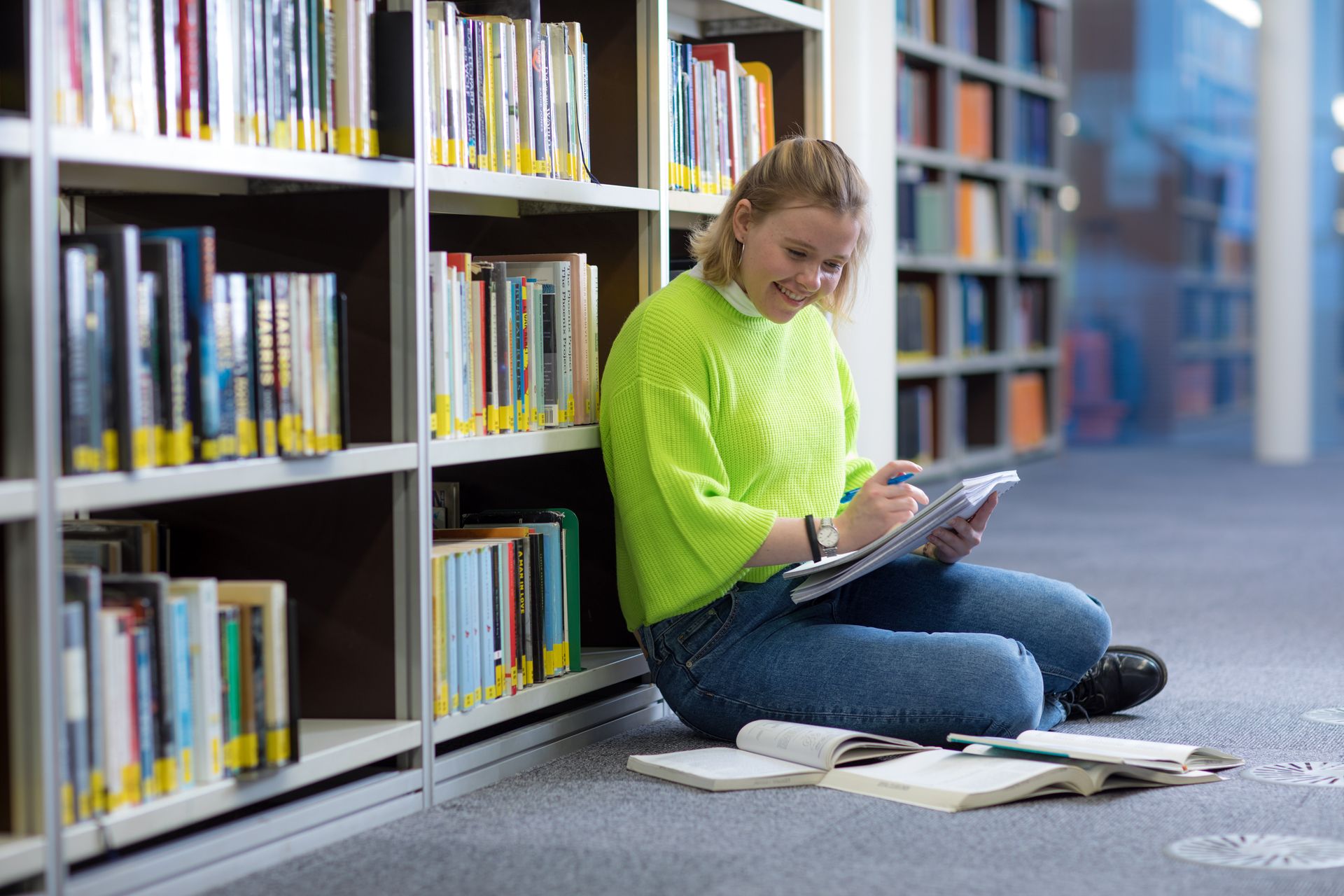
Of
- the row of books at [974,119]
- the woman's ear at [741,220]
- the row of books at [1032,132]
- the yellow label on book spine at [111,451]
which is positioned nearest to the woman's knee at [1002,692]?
the woman's ear at [741,220]

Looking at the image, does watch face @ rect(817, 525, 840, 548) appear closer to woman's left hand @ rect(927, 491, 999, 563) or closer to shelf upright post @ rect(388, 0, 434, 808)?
woman's left hand @ rect(927, 491, 999, 563)

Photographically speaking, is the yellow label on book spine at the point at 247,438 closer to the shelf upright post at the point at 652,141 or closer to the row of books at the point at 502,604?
the row of books at the point at 502,604

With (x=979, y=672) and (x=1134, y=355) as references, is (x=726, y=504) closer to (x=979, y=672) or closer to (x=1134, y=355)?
(x=979, y=672)

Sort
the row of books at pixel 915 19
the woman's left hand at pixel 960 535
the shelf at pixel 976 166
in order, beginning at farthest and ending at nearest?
the shelf at pixel 976 166 → the row of books at pixel 915 19 → the woman's left hand at pixel 960 535

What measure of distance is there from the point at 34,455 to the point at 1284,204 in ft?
22.3

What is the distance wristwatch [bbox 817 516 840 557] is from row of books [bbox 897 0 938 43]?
4.38 meters

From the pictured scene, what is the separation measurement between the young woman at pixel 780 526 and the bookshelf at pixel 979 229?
156 inches

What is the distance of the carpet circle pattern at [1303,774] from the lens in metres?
2.08

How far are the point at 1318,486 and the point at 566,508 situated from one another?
478cm

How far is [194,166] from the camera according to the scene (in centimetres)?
166

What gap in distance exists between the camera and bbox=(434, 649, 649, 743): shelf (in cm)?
208

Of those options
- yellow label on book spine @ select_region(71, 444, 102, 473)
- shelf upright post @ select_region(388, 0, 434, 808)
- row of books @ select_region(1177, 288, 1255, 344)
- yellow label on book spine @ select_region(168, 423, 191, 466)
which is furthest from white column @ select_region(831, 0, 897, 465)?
row of books @ select_region(1177, 288, 1255, 344)

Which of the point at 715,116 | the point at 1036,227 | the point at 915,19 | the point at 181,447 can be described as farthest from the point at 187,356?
the point at 1036,227

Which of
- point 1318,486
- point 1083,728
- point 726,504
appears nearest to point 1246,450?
point 1318,486
